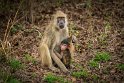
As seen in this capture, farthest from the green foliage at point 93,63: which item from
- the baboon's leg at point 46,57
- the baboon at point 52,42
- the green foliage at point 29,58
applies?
the green foliage at point 29,58

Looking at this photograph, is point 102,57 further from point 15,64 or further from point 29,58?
point 15,64

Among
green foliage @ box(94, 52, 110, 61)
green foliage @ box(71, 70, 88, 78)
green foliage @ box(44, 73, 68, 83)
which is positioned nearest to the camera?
green foliage @ box(44, 73, 68, 83)

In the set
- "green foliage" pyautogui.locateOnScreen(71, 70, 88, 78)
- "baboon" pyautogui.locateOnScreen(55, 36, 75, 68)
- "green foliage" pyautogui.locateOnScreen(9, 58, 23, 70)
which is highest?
"baboon" pyautogui.locateOnScreen(55, 36, 75, 68)

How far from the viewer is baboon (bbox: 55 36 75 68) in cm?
1020

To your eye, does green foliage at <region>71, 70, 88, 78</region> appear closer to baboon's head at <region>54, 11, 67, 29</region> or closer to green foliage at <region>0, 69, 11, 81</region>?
baboon's head at <region>54, 11, 67, 29</region>

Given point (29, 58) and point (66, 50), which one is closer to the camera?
point (66, 50)

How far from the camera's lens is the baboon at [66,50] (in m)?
10.2

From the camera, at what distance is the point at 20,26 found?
531 inches

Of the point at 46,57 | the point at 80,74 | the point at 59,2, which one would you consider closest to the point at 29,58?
the point at 46,57

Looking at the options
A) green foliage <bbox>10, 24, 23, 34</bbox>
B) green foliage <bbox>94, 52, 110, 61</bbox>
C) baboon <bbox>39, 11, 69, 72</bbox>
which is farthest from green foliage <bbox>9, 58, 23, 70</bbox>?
green foliage <bbox>10, 24, 23, 34</bbox>

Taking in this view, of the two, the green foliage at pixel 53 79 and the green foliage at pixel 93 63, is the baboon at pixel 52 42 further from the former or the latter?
the green foliage at pixel 93 63

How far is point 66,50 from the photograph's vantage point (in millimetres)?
10281

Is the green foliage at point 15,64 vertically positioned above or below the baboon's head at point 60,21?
below

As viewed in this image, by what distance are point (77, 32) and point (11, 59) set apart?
3.06m
